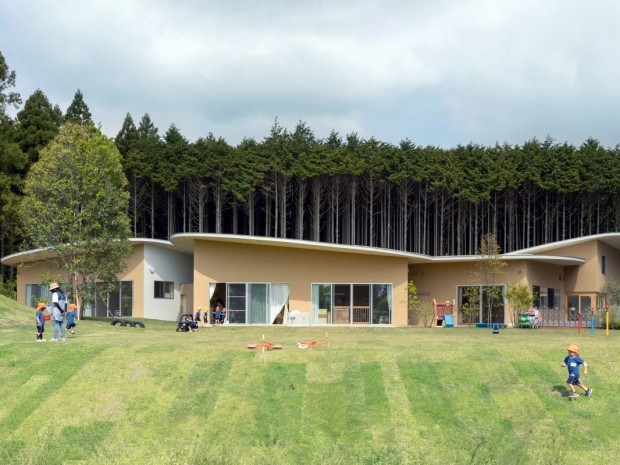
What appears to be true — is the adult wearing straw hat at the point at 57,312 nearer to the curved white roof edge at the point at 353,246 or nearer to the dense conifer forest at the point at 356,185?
the curved white roof edge at the point at 353,246

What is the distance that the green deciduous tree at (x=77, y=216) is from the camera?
3219cm

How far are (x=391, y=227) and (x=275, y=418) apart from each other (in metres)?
47.1

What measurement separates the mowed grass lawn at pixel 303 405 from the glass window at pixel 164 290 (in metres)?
19.1

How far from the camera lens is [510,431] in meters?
13.5

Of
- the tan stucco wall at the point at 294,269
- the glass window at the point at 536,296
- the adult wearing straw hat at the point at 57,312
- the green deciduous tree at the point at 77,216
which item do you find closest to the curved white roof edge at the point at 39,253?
the green deciduous tree at the point at 77,216

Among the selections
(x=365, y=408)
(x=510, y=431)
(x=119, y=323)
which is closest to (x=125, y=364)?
(x=365, y=408)

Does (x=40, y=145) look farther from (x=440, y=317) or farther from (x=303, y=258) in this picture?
(x=440, y=317)

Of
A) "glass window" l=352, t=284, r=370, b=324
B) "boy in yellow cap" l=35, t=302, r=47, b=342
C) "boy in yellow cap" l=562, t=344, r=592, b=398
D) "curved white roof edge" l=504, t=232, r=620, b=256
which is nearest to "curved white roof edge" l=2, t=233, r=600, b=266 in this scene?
"curved white roof edge" l=504, t=232, r=620, b=256

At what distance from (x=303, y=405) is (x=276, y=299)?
2010cm

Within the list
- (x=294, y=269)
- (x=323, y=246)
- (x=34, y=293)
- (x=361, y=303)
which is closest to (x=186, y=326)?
(x=323, y=246)

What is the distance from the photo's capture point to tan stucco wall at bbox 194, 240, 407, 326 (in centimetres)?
3438

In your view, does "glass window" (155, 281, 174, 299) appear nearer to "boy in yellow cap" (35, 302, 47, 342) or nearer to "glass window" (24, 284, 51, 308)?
"glass window" (24, 284, 51, 308)

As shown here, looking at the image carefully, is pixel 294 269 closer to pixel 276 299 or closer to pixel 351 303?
pixel 276 299

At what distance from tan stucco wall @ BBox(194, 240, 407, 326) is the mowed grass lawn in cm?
1553
